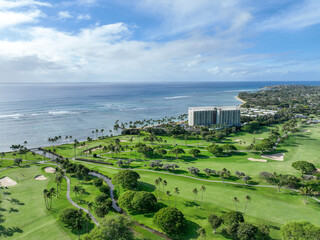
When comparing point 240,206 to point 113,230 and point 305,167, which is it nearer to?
point 113,230

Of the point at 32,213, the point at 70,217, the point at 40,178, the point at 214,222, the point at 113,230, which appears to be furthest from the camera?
the point at 40,178

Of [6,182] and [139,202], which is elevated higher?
[139,202]

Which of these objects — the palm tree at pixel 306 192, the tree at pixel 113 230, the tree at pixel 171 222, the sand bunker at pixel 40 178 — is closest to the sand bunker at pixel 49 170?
the sand bunker at pixel 40 178

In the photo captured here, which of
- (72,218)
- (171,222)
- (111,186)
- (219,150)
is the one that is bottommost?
(111,186)

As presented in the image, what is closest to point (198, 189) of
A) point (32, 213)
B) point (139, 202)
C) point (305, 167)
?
point (139, 202)

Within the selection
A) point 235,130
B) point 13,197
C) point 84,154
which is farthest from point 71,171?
point 235,130

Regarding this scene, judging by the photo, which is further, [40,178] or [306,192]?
[40,178]

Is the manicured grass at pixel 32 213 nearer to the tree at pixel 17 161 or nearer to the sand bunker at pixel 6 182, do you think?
the sand bunker at pixel 6 182

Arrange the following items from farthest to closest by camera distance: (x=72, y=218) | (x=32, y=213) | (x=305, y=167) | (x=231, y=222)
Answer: (x=305, y=167), (x=32, y=213), (x=72, y=218), (x=231, y=222)

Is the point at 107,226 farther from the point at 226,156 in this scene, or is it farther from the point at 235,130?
the point at 235,130
